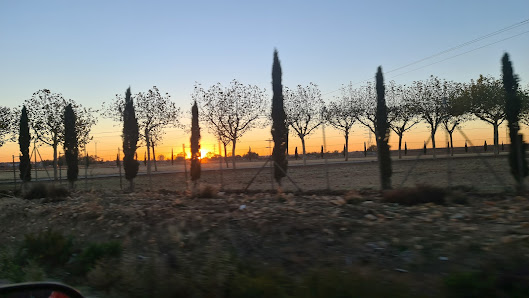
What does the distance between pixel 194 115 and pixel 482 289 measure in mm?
25415

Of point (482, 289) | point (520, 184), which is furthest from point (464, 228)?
point (520, 184)

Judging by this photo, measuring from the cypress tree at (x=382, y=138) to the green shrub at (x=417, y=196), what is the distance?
5.52 metres

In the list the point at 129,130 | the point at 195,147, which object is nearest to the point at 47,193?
the point at 129,130

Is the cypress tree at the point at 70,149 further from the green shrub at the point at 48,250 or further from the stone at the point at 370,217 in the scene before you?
the stone at the point at 370,217

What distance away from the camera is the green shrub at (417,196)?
10852mm

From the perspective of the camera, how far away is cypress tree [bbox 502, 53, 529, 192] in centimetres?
1509

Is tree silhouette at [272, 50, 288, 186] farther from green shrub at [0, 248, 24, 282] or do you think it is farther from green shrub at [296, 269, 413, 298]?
green shrub at [296, 269, 413, 298]

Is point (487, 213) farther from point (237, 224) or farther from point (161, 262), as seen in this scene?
point (161, 262)

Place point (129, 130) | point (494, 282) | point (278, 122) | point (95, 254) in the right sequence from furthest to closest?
point (129, 130) → point (278, 122) → point (95, 254) → point (494, 282)

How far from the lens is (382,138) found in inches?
716

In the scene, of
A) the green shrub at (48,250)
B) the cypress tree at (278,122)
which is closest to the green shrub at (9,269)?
the green shrub at (48,250)

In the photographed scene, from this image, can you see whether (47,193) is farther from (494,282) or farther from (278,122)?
(494,282)

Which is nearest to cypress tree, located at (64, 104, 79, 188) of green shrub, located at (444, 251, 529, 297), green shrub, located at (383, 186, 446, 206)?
green shrub, located at (383, 186, 446, 206)

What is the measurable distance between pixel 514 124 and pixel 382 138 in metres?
5.23
